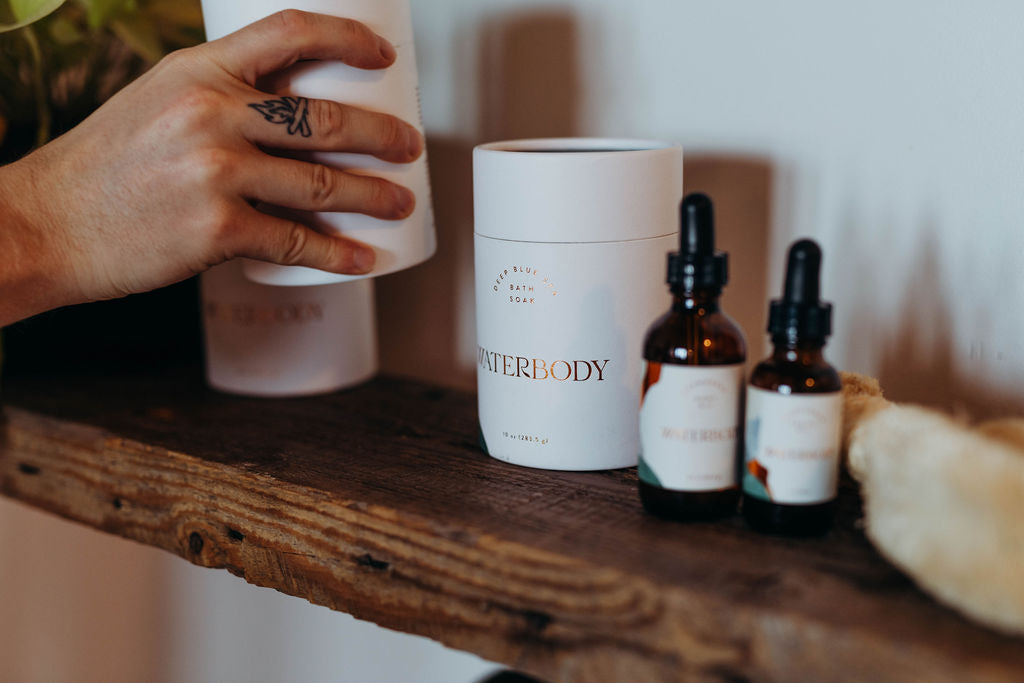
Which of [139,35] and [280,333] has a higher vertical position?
[139,35]

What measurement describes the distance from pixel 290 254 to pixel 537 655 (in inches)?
10.6

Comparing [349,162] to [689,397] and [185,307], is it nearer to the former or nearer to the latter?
[689,397]

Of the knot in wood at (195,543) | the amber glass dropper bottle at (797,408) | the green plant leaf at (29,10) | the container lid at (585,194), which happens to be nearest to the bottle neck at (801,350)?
the amber glass dropper bottle at (797,408)

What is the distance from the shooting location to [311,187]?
0.52m

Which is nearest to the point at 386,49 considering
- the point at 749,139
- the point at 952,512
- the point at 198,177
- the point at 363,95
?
the point at 363,95

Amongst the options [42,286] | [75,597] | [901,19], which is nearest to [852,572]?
[901,19]

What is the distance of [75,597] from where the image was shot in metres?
1.05

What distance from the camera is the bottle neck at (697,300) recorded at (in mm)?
434

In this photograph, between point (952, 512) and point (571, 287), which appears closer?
point (952, 512)

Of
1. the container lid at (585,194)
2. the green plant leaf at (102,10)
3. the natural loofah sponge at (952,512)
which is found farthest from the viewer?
the green plant leaf at (102,10)

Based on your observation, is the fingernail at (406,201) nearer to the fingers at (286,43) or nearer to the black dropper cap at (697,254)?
the fingers at (286,43)

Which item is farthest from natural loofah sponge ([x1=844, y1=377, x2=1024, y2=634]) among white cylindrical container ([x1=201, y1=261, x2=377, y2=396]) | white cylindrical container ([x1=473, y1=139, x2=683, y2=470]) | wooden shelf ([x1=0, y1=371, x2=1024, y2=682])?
white cylindrical container ([x1=201, y1=261, x2=377, y2=396])

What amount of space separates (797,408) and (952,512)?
79 mm

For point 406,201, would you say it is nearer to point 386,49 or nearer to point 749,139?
point 386,49
